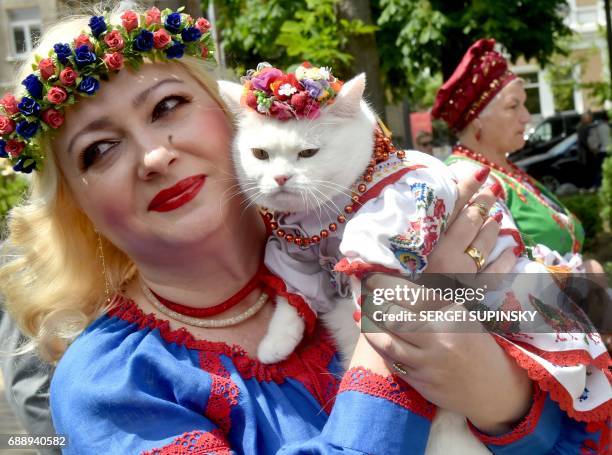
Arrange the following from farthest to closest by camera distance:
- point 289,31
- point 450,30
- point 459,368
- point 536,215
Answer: point 450,30
point 289,31
point 536,215
point 459,368

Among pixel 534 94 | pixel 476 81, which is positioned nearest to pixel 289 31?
pixel 476 81

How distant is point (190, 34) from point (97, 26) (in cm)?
23

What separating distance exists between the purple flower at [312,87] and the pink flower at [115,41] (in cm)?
44

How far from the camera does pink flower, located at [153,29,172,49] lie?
66.4 inches

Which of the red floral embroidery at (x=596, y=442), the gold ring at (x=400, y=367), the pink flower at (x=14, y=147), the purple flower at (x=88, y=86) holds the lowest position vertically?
the red floral embroidery at (x=596, y=442)

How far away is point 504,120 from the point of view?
4.11 meters

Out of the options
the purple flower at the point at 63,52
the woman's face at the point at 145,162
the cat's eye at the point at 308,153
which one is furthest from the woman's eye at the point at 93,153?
the cat's eye at the point at 308,153

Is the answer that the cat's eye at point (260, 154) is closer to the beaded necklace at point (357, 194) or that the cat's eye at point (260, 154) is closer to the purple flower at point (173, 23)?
the beaded necklace at point (357, 194)

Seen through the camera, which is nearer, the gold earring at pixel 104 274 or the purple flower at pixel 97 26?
the purple flower at pixel 97 26

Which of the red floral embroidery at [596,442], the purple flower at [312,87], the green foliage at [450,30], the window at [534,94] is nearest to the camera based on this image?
the red floral embroidery at [596,442]

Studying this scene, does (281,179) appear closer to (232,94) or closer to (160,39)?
(232,94)

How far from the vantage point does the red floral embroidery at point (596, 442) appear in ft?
5.00

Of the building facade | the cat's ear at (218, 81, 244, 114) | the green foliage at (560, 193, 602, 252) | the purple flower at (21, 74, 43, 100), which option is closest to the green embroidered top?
the cat's ear at (218, 81, 244, 114)

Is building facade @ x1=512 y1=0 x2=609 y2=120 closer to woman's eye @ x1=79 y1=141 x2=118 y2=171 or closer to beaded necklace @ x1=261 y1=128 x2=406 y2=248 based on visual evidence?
beaded necklace @ x1=261 y1=128 x2=406 y2=248
